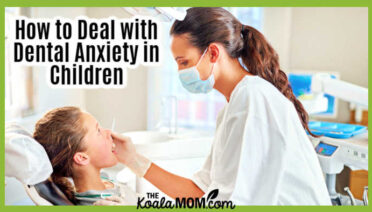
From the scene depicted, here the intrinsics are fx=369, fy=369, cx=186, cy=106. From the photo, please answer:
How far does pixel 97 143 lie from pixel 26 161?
25 centimetres

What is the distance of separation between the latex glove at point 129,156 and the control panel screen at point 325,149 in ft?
2.48

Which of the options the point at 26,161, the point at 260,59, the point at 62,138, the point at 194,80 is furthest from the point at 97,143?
the point at 260,59

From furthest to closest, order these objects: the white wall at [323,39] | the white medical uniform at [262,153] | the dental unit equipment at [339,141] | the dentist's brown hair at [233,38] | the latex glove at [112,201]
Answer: the white wall at [323,39], the dental unit equipment at [339,141], the latex glove at [112,201], the dentist's brown hair at [233,38], the white medical uniform at [262,153]

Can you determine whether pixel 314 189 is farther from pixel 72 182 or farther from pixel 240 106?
pixel 72 182

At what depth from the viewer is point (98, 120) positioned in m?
1.32

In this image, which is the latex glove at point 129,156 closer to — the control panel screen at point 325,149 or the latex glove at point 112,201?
the latex glove at point 112,201

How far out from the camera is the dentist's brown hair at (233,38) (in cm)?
116

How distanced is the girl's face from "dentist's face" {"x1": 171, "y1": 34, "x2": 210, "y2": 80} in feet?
1.18

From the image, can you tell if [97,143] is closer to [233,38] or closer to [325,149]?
[233,38]

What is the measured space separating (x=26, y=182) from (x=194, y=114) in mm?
818

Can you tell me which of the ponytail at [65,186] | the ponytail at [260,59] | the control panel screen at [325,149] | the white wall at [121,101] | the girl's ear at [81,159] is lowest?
the ponytail at [65,186]

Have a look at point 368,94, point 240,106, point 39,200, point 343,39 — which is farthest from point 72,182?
point 343,39

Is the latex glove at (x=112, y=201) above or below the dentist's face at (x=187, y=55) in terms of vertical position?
below

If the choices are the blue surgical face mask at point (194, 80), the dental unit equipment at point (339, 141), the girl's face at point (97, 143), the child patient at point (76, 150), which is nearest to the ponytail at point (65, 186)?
the child patient at point (76, 150)
